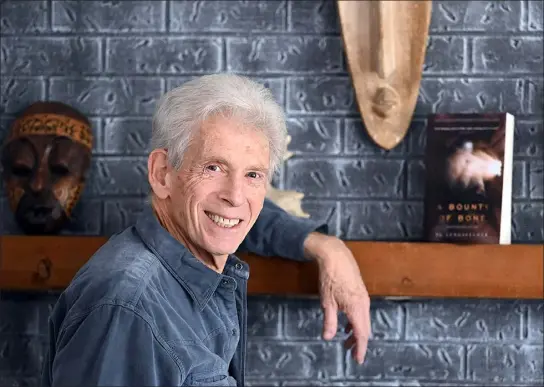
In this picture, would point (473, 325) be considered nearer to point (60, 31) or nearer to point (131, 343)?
point (131, 343)

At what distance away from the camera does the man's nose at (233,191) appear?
1307 millimetres

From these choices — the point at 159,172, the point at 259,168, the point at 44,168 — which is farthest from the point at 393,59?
the point at 44,168

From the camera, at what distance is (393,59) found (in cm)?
183

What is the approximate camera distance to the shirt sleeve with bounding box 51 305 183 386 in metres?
1.07

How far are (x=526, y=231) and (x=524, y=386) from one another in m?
0.39

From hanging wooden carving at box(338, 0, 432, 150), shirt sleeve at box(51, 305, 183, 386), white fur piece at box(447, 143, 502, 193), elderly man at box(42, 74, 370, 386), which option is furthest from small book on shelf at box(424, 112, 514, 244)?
shirt sleeve at box(51, 305, 183, 386)

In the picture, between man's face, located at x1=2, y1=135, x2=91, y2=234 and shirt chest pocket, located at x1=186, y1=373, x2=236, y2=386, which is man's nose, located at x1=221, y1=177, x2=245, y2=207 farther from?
man's face, located at x1=2, y1=135, x2=91, y2=234

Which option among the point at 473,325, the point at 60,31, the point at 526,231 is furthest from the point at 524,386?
the point at 60,31

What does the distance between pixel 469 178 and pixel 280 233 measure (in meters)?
0.46

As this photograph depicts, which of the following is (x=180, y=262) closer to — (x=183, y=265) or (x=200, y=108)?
(x=183, y=265)

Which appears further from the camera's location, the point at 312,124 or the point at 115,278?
the point at 312,124

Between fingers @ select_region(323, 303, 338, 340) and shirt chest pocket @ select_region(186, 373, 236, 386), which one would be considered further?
fingers @ select_region(323, 303, 338, 340)

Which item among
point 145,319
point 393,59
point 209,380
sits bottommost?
point 209,380

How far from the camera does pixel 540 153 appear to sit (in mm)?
1893
